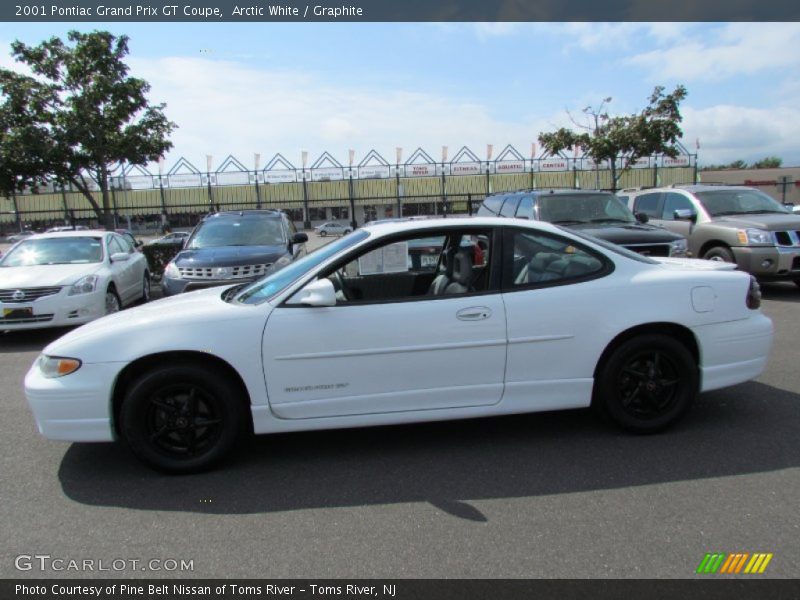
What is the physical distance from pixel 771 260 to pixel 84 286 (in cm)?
1041

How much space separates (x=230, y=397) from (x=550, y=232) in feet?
8.00

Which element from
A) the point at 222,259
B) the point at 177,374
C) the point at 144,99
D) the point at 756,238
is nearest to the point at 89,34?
the point at 144,99

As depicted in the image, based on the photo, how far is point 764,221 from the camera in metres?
8.80

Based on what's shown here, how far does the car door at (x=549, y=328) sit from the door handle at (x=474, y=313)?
14 cm

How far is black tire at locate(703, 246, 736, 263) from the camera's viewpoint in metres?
8.93

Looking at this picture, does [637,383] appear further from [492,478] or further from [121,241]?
[121,241]

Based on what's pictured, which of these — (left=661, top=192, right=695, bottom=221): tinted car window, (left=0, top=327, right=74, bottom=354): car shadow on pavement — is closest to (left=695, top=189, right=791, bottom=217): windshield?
(left=661, top=192, right=695, bottom=221): tinted car window

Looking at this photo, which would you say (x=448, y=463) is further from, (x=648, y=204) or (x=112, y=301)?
(x=648, y=204)

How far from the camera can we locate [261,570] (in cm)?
251

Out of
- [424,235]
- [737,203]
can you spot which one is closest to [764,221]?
[737,203]

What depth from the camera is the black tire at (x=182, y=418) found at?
3.29 metres

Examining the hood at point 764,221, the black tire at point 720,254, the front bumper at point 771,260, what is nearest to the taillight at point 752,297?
the front bumper at point 771,260

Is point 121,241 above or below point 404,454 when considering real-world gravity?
above

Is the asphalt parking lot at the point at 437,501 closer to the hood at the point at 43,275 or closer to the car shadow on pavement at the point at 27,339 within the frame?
the car shadow on pavement at the point at 27,339
